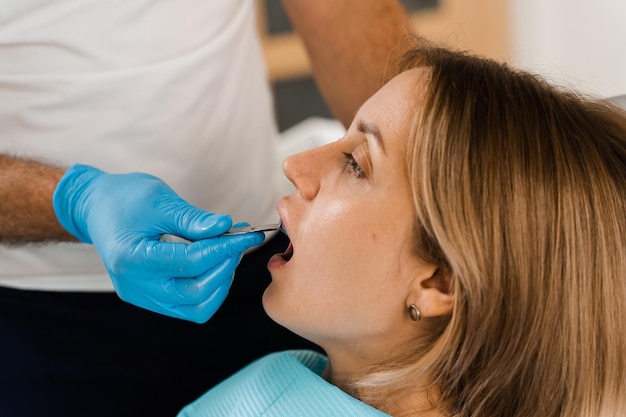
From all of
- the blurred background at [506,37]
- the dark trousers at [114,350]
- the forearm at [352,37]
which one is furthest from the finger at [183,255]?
the blurred background at [506,37]

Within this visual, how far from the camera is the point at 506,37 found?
3369 mm

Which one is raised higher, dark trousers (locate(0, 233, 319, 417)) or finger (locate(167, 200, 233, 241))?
finger (locate(167, 200, 233, 241))

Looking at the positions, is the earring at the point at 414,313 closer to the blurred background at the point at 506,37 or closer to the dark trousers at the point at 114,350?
the dark trousers at the point at 114,350

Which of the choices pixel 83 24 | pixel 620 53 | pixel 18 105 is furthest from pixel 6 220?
pixel 620 53

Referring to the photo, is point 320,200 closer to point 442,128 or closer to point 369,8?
point 442,128

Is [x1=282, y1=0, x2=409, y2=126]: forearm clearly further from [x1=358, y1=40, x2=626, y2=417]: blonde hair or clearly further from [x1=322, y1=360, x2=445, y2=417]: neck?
[x1=322, y1=360, x2=445, y2=417]: neck

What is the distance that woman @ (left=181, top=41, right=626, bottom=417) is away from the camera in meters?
0.90

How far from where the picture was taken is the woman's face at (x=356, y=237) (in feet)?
3.13

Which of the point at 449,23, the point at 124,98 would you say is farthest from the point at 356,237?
the point at 449,23

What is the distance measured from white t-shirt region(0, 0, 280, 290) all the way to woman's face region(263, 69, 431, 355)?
1.03 ft

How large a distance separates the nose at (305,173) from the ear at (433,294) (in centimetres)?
19

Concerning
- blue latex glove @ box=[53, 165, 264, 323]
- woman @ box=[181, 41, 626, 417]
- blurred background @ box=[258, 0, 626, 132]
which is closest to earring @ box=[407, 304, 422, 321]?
woman @ box=[181, 41, 626, 417]

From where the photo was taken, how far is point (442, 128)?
93cm

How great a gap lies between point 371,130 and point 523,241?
0.25m
